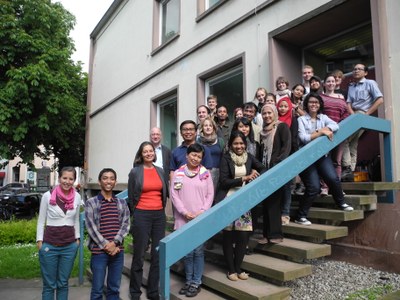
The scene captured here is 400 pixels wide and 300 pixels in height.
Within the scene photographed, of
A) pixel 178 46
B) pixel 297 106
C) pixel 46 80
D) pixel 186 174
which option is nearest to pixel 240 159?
pixel 186 174

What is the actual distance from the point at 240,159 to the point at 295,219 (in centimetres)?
114

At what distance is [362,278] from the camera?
397 cm

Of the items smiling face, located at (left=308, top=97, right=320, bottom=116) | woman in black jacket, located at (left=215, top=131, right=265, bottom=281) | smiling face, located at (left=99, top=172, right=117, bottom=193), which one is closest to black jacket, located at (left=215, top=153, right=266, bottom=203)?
woman in black jacket, located at (left=215, top=131, right=265, bottom=281)

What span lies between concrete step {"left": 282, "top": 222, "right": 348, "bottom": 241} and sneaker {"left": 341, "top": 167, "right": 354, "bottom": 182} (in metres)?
0.90

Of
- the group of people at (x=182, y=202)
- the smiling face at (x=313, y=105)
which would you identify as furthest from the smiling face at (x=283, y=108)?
the smiling face at (x=313, y=105)

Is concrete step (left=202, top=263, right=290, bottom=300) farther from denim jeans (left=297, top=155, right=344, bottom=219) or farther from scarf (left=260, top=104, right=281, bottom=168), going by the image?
scarf (left=260, top=104, right=281, bottom=168)

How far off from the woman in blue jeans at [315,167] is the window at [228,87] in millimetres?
3094

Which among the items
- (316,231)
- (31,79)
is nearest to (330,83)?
(316,231)

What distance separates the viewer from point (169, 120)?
9625 millimetres

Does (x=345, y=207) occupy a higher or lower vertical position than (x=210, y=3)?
lower

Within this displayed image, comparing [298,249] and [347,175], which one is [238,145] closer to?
[298,249]

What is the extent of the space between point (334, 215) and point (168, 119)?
6.44 metres

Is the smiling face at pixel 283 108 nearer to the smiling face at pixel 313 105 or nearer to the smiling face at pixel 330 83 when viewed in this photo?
the smiling face at pixel 313 105

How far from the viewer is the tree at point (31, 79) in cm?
1077
